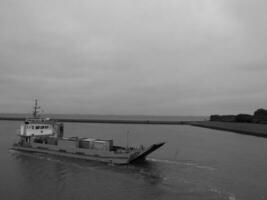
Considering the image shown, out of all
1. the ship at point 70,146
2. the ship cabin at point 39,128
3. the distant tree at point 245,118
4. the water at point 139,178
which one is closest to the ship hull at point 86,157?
the ship at point 70,146

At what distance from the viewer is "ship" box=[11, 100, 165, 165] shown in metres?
34.7

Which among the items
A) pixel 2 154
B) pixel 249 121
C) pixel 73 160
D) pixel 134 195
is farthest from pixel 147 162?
pixel 249 121

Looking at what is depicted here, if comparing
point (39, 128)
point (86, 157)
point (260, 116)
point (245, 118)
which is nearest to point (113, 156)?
point (86, 157)

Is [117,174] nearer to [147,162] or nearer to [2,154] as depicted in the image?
[147,162]

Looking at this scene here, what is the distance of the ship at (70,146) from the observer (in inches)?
1367

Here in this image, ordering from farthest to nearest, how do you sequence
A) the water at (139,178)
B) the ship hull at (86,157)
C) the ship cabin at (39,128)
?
the ship cabin at (39,128)
the ship hull at (86,157)
the water at (139,178)

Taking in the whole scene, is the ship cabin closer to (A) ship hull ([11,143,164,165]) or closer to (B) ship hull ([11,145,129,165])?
(B) ship hull ([11,145,129,165])

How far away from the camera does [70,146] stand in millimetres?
39438

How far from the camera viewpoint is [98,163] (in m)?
35.3

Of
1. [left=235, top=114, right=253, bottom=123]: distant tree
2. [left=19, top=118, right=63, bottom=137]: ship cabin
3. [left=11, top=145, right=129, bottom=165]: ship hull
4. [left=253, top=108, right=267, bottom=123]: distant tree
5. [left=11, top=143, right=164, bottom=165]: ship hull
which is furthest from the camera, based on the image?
[left=235, top=114, right=253, bottom=123]: distant tree

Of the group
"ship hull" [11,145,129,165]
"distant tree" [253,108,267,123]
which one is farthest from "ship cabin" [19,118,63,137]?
"distant tree" [253,108,267,123]

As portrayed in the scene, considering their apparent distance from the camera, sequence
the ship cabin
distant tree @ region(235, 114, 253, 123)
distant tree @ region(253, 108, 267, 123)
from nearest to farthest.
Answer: the ship cabin, distant tree @ region(253, 108, 267, 123), distant tree @ region(235, 114, 253, 123)

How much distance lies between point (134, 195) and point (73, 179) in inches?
320

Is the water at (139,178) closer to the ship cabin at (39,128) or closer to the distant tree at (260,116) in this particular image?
the ship cabin at (39,128)
